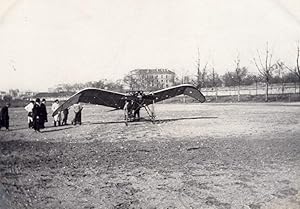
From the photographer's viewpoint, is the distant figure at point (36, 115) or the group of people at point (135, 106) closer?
the distant figure at point (36, 115)

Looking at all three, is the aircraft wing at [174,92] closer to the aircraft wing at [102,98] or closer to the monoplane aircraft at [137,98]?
the monoplane aircraft at [137,98]

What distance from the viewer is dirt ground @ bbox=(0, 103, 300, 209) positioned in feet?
8.88

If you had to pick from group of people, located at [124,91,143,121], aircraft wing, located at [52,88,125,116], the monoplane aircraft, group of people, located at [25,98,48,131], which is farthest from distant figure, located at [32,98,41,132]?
group of people, located at [124,91,143,121]

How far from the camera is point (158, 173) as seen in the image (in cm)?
320

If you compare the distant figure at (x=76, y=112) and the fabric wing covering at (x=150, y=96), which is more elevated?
the fabric wing covering at (x=150, y=96)

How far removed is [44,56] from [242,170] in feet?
8.11

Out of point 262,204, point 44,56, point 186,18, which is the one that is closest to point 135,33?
point 186,18

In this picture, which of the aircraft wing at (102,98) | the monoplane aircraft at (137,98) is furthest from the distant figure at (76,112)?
the monoplane aircraft at (137,98)

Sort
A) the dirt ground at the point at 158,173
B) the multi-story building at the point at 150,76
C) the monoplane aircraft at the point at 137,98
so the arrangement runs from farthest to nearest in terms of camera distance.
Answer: the monoplane aircraft at the point at 137,98, the multi-story building at the point at 150,76, the dirt ground at the point at 158,173

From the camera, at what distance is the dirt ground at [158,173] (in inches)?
107

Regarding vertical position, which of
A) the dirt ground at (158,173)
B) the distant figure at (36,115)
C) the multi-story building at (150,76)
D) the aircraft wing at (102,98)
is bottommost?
the dirt ground at (158,173)

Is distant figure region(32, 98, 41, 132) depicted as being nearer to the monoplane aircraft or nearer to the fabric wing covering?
the fabric wing covering

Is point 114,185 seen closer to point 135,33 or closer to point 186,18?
point 135,33

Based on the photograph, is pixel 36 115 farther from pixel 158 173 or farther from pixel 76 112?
pixel 158 173
